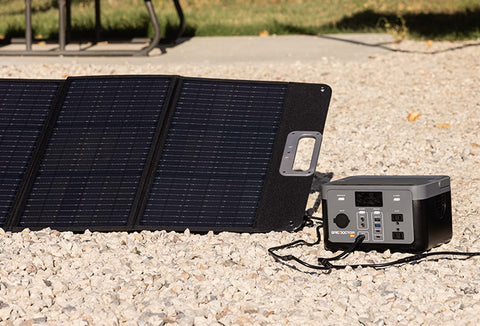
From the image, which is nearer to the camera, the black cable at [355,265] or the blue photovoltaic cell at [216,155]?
the black cable at [355,265]

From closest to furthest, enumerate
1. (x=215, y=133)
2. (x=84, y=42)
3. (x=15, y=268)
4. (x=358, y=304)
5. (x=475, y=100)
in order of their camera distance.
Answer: (x=358, y=304) → (x=15, y=268) → (x=215, y=133) → (x=475, y=100) → (x=84, y=42)

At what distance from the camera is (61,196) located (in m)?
4.85

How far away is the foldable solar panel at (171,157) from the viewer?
184 inches

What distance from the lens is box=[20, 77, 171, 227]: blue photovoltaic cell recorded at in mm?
4781

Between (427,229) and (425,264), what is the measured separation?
187 millimetres

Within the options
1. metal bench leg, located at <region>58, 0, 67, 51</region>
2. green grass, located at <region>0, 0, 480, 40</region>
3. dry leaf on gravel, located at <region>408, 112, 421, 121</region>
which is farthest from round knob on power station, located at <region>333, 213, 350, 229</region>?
green grass, located at <region>0, 0, 480, 40</region>

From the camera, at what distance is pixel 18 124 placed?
5203mm

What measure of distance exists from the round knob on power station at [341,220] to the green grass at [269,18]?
1010 cm

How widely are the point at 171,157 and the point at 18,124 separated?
3.63ft

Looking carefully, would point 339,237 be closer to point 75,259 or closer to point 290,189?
point 290,189

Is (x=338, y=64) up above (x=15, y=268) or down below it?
below

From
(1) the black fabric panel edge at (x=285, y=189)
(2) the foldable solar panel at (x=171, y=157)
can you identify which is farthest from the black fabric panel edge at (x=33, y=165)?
(1) the black fabric panel edge at (x=285, y=189)

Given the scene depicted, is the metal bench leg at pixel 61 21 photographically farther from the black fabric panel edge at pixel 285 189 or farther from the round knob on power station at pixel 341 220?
the round knob on power station at pixel 341 220

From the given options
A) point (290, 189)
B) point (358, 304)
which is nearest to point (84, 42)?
point (290, 189)
